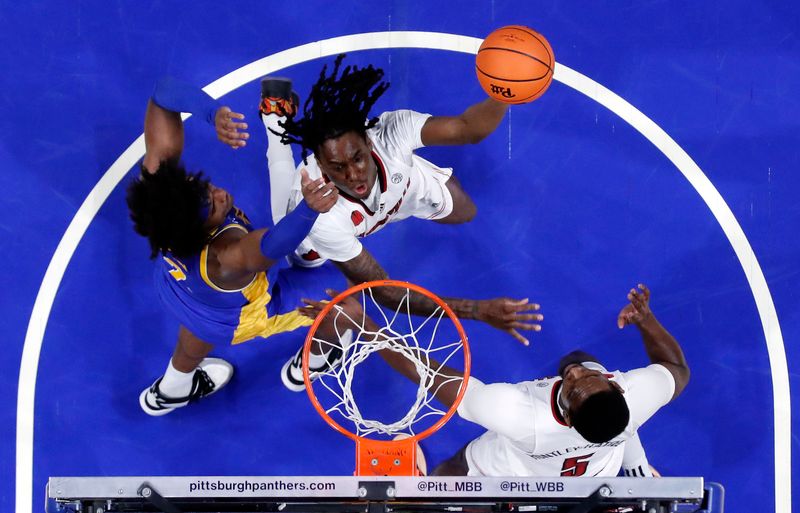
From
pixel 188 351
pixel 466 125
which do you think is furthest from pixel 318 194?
pixel 188 351

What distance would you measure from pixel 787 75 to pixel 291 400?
386cm

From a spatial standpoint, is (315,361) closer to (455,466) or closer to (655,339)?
(455,466)

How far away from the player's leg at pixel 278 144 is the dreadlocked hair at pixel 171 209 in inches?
41.6

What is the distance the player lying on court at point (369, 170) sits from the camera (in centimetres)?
462

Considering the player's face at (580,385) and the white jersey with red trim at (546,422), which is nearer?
the player's face at (580,385)

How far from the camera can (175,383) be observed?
221 inches

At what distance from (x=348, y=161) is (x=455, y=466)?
1.95 metres

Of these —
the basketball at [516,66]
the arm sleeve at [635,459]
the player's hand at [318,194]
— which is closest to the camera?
the player's hand at [318,194]

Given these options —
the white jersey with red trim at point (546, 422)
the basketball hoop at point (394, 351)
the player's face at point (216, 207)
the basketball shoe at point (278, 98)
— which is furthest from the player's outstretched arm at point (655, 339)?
the basketball shoe at point (278, 98)

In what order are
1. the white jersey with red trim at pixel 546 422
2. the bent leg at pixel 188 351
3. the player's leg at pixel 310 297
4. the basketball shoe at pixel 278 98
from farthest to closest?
the basketball shoe at pixel 278 98, the bent leg at pixel 188 351, the player's leg at pixel 310 297, the white jersey with red trim at pixel 546 422

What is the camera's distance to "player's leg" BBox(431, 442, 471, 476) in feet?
17.3

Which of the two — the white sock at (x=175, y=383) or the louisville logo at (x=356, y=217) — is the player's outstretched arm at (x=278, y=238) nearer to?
the louisville logo at (x=356, y=217)

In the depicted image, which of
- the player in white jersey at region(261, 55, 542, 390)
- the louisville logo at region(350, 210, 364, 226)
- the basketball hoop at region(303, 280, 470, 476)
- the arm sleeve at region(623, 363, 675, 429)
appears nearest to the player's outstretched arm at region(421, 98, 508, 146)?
the player in white jersey at region(261, 55, 542, 390)

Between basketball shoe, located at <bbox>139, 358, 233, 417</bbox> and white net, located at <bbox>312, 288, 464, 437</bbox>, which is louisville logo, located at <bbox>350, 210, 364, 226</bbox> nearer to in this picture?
white net, located at <bbox>312, 288, 464, 437</bbox>
